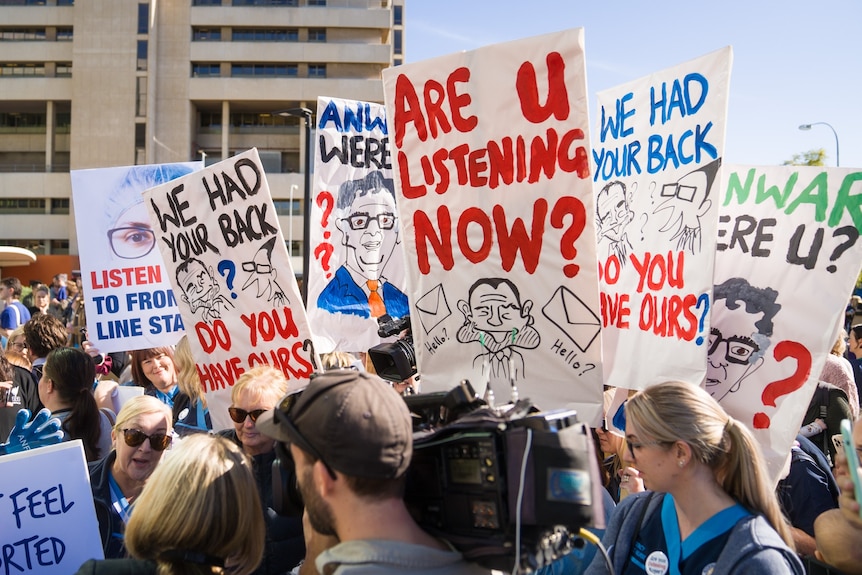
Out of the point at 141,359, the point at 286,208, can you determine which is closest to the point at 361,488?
the point at 141,359

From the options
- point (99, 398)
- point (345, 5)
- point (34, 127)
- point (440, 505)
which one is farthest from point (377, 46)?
point (440, 505)

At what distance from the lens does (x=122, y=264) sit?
650 cm

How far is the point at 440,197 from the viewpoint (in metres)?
3.75

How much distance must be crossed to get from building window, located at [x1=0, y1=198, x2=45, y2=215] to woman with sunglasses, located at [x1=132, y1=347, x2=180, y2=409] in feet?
150

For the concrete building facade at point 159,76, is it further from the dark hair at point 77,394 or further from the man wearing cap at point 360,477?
the man wearing cap at point 360,477

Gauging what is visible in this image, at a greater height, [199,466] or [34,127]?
[34,127]

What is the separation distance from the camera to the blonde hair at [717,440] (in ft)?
8.31

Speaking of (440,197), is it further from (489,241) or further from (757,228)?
(757,228)

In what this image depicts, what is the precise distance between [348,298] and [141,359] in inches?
62.0

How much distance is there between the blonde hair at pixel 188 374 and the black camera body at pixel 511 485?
3361 millimetres

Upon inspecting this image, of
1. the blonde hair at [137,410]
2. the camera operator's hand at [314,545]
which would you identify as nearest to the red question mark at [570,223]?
the camera operator's hand at [314,545]

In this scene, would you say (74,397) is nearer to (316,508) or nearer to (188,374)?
(188,374)

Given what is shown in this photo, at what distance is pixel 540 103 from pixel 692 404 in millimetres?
1424

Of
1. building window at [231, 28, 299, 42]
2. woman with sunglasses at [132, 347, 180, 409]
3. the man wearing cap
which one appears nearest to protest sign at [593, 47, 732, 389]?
the man wearing cap
